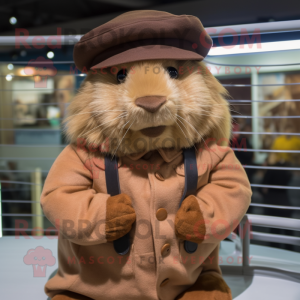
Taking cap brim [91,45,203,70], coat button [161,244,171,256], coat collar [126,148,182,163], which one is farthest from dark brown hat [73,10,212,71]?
coat button [161,244,171,256]

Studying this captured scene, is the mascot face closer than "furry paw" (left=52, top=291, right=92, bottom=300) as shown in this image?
Yes

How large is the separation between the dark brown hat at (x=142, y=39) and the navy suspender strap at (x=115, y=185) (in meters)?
0.26

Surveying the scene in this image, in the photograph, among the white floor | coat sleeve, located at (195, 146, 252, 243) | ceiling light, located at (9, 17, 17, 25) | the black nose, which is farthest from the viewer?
ceiling light, located at (9, 17, 17, 25)

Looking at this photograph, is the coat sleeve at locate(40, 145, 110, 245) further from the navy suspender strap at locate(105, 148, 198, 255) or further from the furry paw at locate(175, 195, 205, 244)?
the furry paw at locate(175, 195, 205, 244)

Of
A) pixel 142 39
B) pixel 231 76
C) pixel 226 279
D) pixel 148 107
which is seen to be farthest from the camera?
pixel 231 76

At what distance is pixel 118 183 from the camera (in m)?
0.80

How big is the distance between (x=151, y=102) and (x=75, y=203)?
12.7 inches

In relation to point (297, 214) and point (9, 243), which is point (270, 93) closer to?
point (297, 214)

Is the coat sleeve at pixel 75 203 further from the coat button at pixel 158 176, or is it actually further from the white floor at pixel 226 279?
the white floor at pixel 226 279

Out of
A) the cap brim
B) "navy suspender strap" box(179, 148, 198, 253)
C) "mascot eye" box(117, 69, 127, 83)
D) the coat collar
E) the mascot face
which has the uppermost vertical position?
the cap brim

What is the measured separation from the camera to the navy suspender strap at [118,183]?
79 cm

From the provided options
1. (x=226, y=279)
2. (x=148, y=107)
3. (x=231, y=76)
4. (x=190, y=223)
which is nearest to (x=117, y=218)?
(x=190, y=223)

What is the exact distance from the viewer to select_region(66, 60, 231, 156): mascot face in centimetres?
71

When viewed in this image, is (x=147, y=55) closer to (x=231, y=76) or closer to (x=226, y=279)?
(x=226, y=279)
